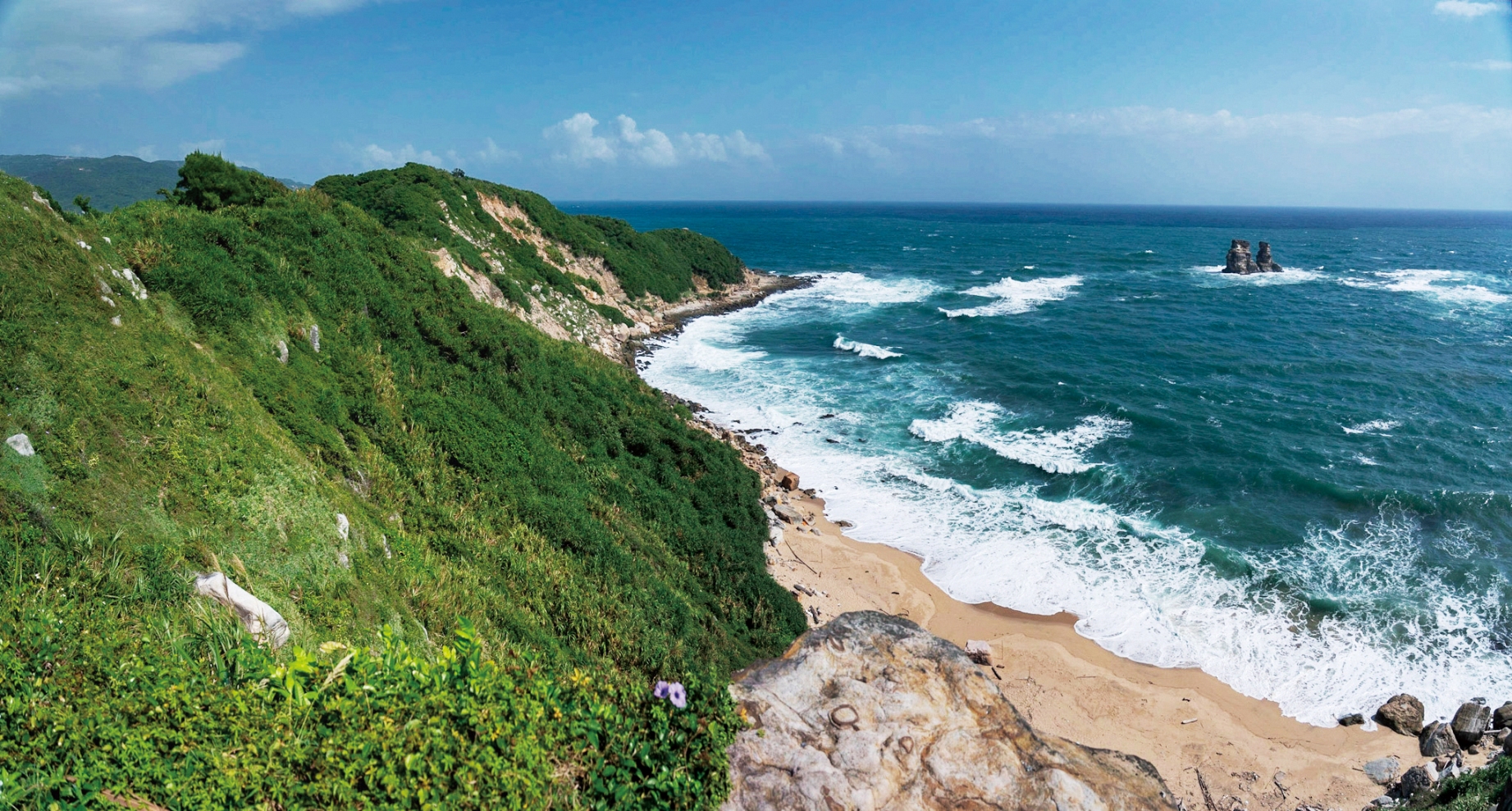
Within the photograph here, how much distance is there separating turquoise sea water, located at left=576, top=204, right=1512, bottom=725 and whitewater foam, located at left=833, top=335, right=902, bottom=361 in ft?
1.00

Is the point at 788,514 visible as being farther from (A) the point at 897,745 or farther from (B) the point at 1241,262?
(B) the point at 1241,262

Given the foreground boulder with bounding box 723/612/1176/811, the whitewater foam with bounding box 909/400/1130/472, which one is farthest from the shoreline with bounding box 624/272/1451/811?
the whitewater foam with bounding box 909/400/1130/472

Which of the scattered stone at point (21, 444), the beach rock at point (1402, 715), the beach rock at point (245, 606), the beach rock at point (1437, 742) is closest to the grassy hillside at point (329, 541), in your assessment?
the scattered stone at point (21, 444)

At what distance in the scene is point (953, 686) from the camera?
8.41m

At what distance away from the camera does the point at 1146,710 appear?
1758cm

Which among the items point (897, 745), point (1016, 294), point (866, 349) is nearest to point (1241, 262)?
point (1016, 294)

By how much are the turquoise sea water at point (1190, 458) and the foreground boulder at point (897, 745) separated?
46.2 feet

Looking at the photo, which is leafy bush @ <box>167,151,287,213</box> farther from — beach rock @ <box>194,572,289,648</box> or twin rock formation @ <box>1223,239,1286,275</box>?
twin rock formation @ <box>1223,239,1286,275</box>

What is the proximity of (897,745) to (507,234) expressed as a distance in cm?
5036

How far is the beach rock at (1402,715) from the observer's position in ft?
55.6

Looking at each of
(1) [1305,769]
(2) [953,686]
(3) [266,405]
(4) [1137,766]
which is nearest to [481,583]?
(3) [266,405]

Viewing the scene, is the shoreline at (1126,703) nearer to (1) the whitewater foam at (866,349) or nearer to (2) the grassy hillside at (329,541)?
(2) the grassy hillside at (329,541)

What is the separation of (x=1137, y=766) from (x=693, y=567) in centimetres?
1172

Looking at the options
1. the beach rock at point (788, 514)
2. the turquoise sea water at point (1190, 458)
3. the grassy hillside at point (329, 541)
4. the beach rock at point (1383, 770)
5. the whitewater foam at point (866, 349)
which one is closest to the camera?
the grassy hillside at point (329, 541)
